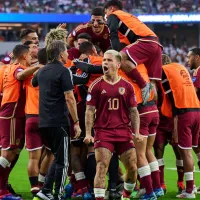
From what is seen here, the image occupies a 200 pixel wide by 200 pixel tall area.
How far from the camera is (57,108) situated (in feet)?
28.6

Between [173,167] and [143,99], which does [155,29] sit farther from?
[143,99]

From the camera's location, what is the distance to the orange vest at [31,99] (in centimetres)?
976

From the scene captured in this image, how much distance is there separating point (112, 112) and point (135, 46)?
1.20 metres

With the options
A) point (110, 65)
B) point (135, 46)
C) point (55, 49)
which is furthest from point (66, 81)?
point (135, 46)

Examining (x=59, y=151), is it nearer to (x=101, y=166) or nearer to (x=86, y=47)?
(x=101, y=166)

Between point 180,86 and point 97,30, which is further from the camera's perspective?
point 97,30

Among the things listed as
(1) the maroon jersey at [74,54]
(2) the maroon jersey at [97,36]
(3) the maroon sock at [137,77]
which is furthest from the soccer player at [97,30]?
(3) the maroon sock at [137,77]

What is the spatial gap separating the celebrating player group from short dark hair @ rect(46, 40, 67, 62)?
13 millimetres

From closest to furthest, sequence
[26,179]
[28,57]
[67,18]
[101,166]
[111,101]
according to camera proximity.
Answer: [101,166]
[111,101]
[28,57]
[26,179]
[67,18]

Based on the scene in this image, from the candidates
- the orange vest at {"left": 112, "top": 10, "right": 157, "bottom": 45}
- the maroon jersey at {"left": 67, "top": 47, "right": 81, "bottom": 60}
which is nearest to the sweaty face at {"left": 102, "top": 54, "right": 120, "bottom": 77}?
the orange vest at {"left": 112, "top": 10, "right": 157, "bottom": 45}

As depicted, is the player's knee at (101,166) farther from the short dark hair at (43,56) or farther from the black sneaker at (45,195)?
the short dark hair at (43,56)

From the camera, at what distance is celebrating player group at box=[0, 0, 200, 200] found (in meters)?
8.65

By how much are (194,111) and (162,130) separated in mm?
831

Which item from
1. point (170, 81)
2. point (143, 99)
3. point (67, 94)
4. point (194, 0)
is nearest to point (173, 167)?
point (170, 81)
